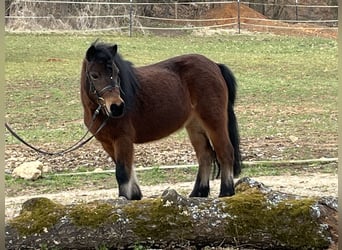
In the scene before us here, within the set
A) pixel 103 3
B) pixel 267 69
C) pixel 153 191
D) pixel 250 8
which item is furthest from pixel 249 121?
pixel 250 8

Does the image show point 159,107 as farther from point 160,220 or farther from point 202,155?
point 160,220

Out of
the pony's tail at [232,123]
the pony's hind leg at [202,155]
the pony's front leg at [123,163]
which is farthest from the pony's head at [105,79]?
the pony's tail at [232,123]

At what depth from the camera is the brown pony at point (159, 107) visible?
5.47 metres

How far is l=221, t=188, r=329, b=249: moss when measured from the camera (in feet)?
13.9

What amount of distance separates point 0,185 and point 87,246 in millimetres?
2660

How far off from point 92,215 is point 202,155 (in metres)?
2.55

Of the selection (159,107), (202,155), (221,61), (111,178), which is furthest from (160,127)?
(221,61)

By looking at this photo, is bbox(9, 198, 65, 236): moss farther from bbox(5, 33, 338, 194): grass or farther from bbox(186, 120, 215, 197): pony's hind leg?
bbox(5, 33, 338, 194): grass

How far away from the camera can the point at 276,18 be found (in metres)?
32.7

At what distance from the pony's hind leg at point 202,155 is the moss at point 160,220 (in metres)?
2.26

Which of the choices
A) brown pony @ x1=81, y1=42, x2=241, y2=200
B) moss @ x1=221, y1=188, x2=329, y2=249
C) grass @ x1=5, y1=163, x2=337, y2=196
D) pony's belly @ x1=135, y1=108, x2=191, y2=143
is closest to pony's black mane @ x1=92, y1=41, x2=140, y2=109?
brown pony @ x1=81, y1=42, x2=241, y2=200

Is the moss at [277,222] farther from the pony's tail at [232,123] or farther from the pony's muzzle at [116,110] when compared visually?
the pony's tail at [232,123]

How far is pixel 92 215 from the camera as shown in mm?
4297

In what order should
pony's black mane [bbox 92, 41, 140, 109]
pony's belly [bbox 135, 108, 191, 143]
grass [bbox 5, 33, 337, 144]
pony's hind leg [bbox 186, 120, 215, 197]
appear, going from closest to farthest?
pony's black mane [bbox 92, 41, 140, 109] < pony's belly [bbox 135, 108, 191, 143] < pony's hind leg [bbox 186, 120, 215, 197] < grass [bbox 5, 33, 337, 144]
